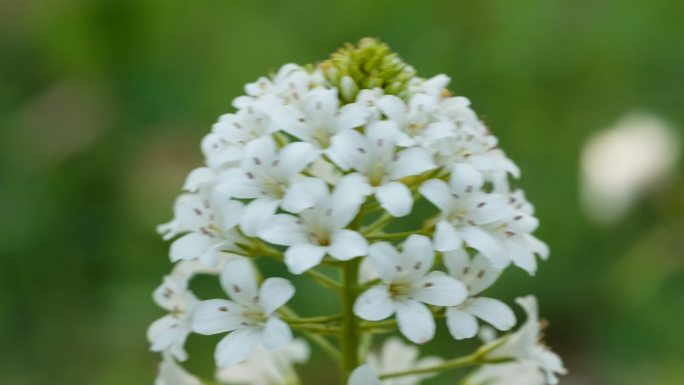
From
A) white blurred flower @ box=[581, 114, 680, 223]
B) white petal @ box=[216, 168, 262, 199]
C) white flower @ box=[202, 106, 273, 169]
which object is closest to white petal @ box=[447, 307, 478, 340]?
white petal @ box=[216, 168, 262, 199]

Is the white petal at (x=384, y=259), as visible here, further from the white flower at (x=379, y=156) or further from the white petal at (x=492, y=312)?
the white petal at (x=492, y=312)

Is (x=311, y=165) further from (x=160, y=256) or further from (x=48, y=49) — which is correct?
(x=48, y=49)

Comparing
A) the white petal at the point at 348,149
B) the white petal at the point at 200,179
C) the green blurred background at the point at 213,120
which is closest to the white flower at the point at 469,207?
the white petal at the point at 348,149

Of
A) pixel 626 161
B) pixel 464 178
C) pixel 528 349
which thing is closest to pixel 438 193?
pixel 464 178

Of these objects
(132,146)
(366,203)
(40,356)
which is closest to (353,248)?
(366,203)

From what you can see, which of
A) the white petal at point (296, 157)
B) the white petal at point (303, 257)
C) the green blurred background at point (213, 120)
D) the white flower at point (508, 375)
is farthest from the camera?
the green blurred background at point (213, 120)

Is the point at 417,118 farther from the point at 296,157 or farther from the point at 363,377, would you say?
the point at 363,377

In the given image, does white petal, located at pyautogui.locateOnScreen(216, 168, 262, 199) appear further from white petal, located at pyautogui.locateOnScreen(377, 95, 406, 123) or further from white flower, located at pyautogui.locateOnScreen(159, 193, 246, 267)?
white petal, located at pyautogui.locateOnScreen(377, 95, 406, 123)
